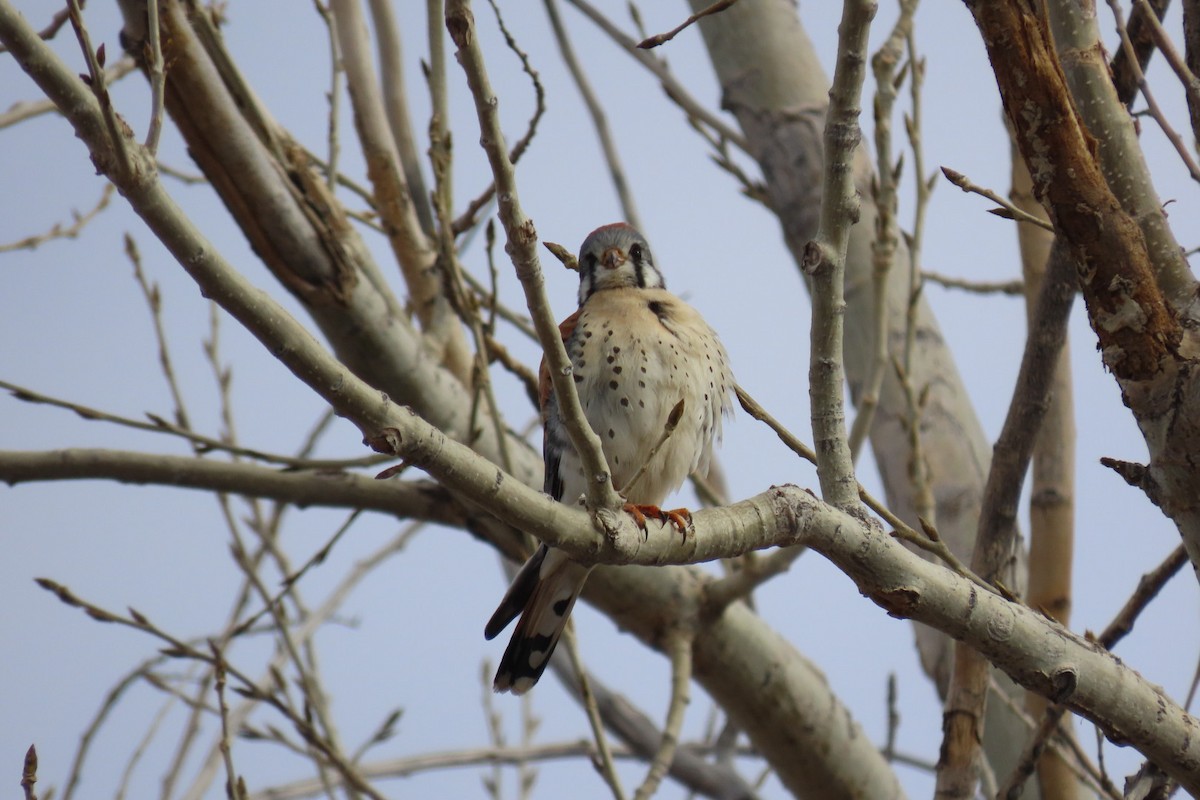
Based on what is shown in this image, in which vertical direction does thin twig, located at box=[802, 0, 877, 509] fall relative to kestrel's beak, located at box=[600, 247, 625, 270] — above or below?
below

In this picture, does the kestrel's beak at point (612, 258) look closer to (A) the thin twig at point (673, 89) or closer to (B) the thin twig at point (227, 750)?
(A) the thin twig at point (673, 89)

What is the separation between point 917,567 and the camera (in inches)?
81.6

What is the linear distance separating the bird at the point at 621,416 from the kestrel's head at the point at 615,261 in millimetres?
368

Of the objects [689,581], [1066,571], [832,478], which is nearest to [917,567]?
[832,478]

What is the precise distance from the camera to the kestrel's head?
4434 millimetres

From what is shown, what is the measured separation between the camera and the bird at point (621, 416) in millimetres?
3674

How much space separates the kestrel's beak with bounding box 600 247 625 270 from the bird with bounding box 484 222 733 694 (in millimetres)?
390

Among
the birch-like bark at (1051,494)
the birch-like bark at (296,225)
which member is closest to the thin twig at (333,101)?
the birch-like bark at (296,225)

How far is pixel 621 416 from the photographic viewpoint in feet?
12.1

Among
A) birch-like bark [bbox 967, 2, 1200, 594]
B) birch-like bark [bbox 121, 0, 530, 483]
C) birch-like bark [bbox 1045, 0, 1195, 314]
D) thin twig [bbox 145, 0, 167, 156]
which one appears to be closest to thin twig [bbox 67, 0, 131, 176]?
thin twig [bbox 145, 0, 167, 156]

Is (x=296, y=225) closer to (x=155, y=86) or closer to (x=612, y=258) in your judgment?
(x=612, y=258)

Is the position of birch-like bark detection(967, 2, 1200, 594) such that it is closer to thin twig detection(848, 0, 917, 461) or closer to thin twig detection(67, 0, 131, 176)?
thin twig detection(848, 0, 917, 461)

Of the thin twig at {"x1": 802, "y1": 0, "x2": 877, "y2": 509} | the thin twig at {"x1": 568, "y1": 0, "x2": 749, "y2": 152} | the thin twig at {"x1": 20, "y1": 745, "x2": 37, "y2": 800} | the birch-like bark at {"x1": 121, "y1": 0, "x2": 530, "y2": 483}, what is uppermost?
the thin twig at {"x1": 568, "y1": 0, "x2": 749, "y2": 152}

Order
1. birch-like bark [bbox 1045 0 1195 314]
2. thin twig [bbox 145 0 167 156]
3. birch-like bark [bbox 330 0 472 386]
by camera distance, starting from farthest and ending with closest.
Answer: birch-like bark [bbox 330 0 472 386] < birch-like bark [bbox 1045 0 1195 314] < thin twig [bbox 145 0 167 156]
